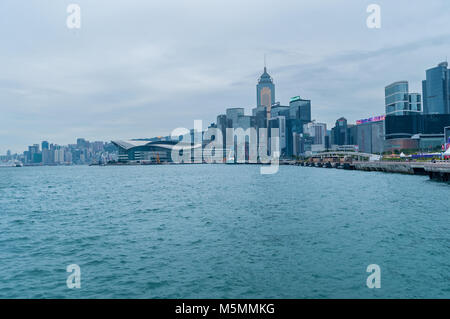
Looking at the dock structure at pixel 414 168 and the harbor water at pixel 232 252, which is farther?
the dock structure at pixel 414 168

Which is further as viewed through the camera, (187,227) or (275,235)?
(187,227)

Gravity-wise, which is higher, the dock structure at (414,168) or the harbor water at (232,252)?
the dock structure at (414,168)

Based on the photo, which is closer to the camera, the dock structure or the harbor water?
the harbor water

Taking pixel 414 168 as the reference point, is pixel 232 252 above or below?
below

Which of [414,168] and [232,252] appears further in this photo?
[414,168]

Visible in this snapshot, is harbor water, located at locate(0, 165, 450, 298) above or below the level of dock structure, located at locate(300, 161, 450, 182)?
below
